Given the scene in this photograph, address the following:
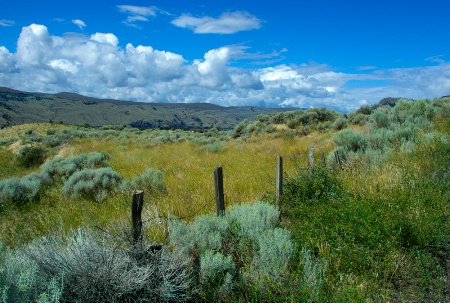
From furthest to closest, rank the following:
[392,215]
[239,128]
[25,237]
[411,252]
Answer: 1. [239,128]
2. [25,237]
3. [392,215]
4. [411,252]

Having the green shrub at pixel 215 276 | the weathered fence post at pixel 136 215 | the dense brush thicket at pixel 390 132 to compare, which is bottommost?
the green shrub at pixel 215 276

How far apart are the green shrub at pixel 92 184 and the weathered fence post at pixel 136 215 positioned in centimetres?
487

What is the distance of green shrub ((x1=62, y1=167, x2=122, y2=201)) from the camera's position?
884 cm

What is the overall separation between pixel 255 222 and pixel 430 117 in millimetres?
13744

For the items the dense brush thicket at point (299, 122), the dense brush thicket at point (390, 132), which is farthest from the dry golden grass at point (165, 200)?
the dense brush thicket at point (299, 122)

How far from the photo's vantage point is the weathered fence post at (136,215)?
12.5 feet

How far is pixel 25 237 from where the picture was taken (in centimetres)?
531

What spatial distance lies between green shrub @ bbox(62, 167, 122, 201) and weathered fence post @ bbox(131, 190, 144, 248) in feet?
16.0

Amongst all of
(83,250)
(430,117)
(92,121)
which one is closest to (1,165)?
(83,250)

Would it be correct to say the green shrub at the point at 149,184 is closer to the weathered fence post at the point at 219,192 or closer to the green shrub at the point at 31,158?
the weathered fence post at the point at 219,192

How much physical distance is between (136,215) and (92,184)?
594cm

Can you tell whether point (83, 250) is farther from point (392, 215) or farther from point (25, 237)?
point (392, 215)

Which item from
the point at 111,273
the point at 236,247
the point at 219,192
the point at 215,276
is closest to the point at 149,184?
the point at 219,192

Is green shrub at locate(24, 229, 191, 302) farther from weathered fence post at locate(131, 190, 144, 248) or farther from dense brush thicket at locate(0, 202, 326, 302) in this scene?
weathered fence post at locate(131, 190, 144, 248)
